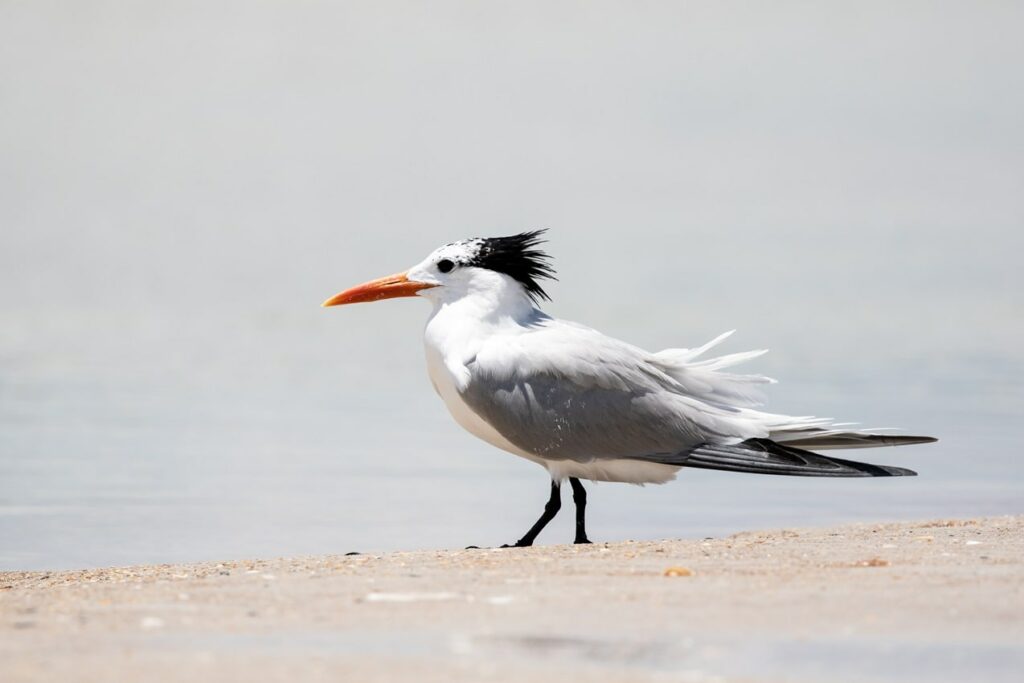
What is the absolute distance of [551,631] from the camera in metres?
4.40

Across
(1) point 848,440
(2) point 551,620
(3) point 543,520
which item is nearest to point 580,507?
(3) point 543,520

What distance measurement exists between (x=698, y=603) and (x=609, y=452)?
311 centimetres

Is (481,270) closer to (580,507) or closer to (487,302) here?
(487,302)

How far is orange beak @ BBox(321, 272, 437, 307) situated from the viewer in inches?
335

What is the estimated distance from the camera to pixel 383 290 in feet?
28.4

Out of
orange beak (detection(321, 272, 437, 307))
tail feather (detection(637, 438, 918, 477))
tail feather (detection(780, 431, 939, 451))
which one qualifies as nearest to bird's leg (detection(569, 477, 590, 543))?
tail feather (detection(637, 438, 918, 477))

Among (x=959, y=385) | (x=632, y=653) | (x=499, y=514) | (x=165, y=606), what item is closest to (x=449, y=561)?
(x=165, y=606)

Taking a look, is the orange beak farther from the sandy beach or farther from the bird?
the sandy beach

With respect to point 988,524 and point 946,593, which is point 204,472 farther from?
point 946,593

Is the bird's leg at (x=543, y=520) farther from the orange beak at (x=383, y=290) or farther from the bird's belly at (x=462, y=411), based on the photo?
the orange beak at (x=383, y=290)

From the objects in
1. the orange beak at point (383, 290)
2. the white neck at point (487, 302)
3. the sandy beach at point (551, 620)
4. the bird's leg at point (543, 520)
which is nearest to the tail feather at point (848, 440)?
the bird's leg at point (543, 520)

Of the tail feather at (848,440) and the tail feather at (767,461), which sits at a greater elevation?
the tail feather at (848,440)

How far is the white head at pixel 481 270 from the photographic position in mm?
8273

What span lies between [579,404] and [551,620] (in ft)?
10.9
